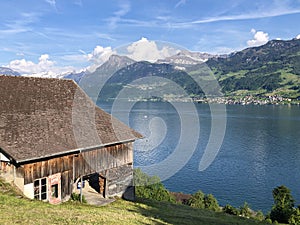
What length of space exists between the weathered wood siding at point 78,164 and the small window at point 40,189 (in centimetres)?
45

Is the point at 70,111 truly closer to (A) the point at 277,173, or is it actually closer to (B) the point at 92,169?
(B) the point at 92,169

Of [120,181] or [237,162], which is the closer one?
[120,181]

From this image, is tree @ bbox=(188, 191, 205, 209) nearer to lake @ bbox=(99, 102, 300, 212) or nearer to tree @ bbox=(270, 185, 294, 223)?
lake @ bbox=(99, 102, 300, 212)

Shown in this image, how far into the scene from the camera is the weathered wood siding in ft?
71.8

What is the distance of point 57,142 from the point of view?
23000 millimetres

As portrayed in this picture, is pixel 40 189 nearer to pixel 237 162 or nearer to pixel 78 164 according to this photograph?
pixel 78 164

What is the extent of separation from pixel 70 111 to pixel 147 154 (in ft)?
203

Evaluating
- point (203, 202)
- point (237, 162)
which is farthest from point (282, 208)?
point (237, 162)

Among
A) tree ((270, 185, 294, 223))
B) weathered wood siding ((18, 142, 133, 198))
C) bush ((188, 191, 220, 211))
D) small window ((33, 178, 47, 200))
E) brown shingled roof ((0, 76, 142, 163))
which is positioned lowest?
bush ((188, 191, 220, 211))

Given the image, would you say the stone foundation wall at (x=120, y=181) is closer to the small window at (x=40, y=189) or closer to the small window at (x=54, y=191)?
the small window at (x=54, y=191)

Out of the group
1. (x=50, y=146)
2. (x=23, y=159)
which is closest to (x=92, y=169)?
(x=50, y=146)

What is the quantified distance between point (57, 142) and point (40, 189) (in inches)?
133

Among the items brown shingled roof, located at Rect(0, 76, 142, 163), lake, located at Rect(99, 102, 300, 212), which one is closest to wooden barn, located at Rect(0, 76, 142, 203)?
brown shingled roof, located at Rect(0, 76, 142, 163)

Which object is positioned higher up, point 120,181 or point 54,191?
point 54,191
